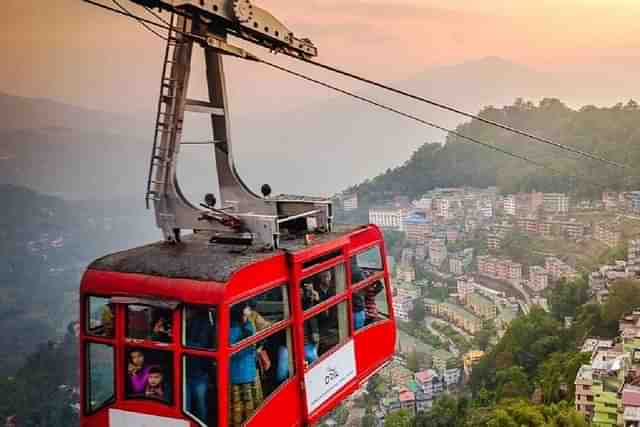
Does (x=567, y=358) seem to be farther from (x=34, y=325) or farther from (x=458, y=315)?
(x=34, y=325)

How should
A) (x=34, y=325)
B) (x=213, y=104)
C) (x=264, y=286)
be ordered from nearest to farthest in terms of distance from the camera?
1. (x=264, y=286)
2. (x=213, y=104)
3. (x=34, y=325)

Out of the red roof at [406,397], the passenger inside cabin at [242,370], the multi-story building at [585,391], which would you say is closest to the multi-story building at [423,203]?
the red roof at [406,397]

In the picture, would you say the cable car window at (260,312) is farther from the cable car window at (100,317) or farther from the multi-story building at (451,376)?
the multi-story building at (451,376)

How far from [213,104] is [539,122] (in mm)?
32097

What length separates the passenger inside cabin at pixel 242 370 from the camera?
1.98 m

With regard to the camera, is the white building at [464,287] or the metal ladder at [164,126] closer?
the metal ladder at [164,126]

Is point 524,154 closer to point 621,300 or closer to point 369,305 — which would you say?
point 621,300

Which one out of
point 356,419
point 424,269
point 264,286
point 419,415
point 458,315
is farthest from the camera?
point 424,269

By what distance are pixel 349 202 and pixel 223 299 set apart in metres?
26.2

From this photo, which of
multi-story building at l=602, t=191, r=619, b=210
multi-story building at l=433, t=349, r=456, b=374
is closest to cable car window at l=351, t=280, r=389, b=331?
multi-story building at l=433, t=349, r=456, b=374

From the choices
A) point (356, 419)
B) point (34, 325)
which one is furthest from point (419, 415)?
point (34, 325)

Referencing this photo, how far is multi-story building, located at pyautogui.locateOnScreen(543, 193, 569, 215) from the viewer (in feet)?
85.6

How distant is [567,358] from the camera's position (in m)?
16.9

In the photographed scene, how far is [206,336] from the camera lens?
76.5 inches
